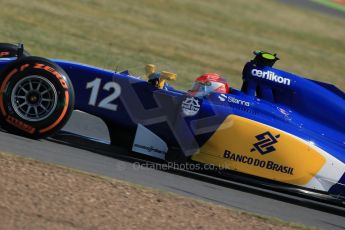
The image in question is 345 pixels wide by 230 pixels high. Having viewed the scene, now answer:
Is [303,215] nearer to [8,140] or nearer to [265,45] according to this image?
[8,140]

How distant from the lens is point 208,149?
7.17 meters

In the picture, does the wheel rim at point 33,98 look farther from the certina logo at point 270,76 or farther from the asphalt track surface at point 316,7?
Answer: the asphalt track surface at point 316,7

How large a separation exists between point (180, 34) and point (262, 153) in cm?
1295

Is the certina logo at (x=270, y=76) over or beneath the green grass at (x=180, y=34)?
beneath

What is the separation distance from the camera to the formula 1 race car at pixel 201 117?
22.8 ft

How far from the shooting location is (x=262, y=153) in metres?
7.07

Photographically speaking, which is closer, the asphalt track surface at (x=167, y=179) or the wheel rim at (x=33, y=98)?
the asphalt track surface at (x=167, y=179)

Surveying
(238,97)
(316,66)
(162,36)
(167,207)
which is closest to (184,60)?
(162,36)

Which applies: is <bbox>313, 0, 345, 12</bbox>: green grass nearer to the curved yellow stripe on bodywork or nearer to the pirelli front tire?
the curved yellow stripe on bodywork

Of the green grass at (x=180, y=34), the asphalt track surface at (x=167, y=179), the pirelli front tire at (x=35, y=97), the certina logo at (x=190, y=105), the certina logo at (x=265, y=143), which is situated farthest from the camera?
the green grass at (x=180, y=34)

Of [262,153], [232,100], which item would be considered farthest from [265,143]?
[232,100]

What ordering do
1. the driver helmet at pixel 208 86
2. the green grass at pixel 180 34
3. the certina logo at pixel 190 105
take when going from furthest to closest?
the green grass at pixel 180 34
the driver helmet at pixel 208 86
the certina logo at pixel 190 105

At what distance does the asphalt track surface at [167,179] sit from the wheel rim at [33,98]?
0.29m

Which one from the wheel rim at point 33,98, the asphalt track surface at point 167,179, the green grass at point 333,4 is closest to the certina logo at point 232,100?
the asphalt track surface at point 167,179
